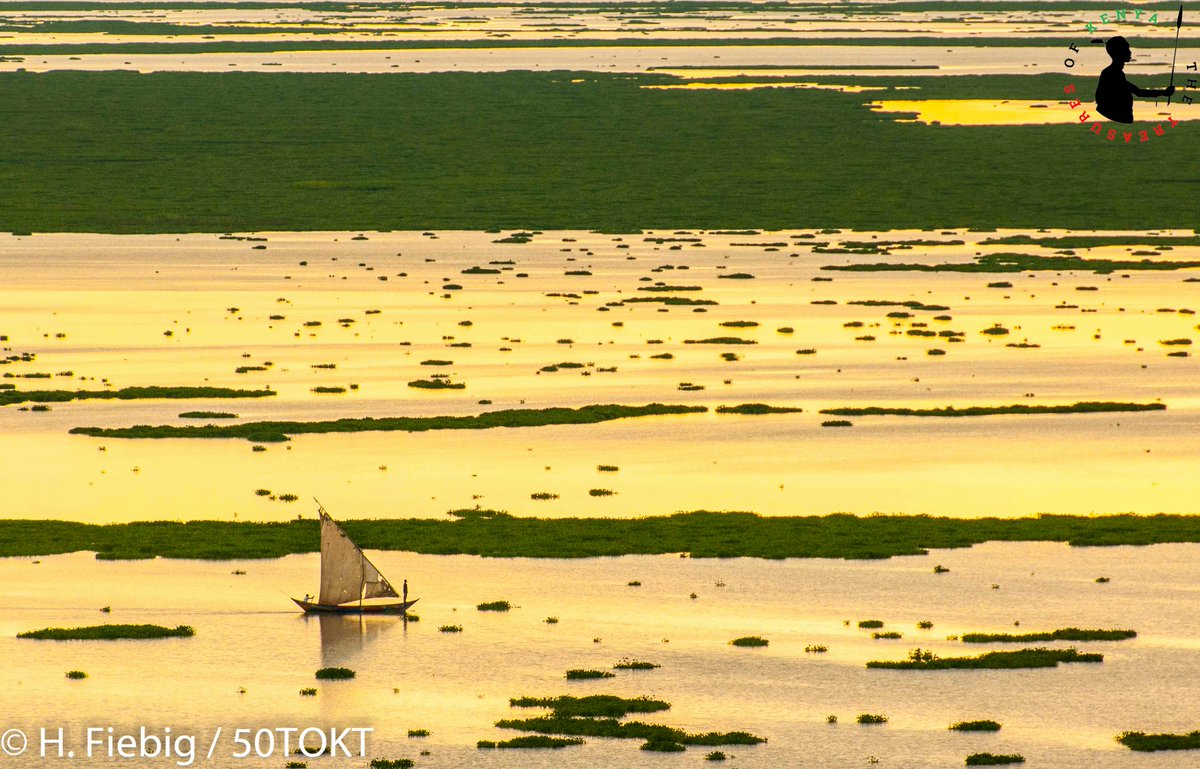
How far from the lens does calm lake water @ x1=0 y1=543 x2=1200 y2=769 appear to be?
42219mm

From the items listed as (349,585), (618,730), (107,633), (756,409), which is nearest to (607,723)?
(618,730)

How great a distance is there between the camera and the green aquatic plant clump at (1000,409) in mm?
80438

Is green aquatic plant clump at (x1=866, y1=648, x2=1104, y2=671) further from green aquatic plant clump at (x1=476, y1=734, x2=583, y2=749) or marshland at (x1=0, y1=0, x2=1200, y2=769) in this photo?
green aquatic plant clump at (x1=476, y1=734, x2=583, y2=749)

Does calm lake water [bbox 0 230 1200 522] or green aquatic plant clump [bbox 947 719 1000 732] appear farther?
calm lake water [bbox 0 230 1200 522]

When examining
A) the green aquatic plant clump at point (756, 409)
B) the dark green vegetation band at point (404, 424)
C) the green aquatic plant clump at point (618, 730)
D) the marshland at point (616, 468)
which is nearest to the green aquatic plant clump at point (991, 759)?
the marshland at point (616, 468)

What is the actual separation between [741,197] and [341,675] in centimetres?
10879

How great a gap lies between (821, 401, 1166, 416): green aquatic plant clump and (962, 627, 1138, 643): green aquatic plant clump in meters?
30.8

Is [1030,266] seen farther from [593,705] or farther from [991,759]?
[991,759]

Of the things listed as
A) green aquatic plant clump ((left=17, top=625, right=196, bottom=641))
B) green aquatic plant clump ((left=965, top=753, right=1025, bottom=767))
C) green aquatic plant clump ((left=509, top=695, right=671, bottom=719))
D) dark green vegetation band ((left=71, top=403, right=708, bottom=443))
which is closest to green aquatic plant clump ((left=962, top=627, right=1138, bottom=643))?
green aquatic plant clump ((left=965, top=753, right=1025, bottom=767))

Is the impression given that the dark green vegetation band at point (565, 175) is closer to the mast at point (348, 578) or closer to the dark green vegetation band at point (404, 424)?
the dark green vegetation band at point (404, 424)

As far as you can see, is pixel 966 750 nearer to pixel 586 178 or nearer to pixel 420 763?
pixel 420 763

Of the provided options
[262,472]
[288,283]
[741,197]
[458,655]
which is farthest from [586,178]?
[458,655]

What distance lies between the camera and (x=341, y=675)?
46.3m

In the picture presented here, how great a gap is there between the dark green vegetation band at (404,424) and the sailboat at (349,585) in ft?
77.3
